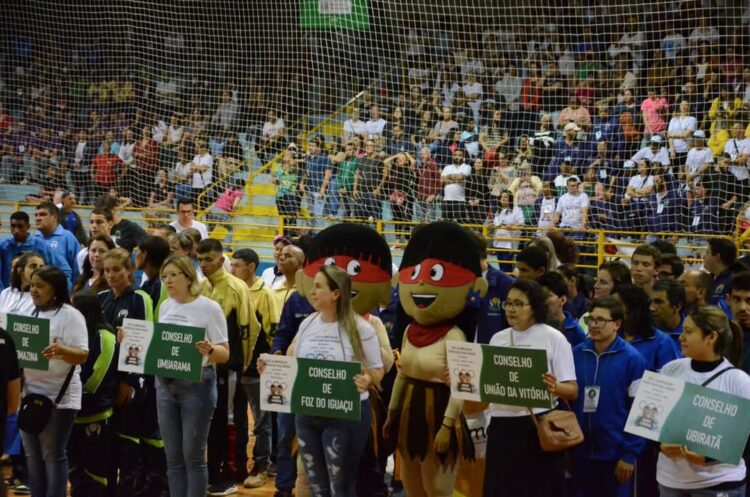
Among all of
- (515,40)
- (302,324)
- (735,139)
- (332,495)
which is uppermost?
(515,40)

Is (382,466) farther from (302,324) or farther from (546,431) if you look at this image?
(546,431)

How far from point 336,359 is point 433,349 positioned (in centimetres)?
51

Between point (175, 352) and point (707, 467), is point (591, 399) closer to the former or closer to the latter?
point (707, 467)

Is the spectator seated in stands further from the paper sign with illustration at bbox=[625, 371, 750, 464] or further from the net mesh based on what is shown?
the paper sign with illustration at bbox=[625, 371, 750, 464]

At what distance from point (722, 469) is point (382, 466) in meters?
2.40

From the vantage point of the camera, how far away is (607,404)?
5.34 meters

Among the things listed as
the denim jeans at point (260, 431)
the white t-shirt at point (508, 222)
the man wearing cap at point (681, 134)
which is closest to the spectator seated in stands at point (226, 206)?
the white t-shirt at point (508, 222)

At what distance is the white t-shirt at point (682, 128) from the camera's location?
39.3 feet

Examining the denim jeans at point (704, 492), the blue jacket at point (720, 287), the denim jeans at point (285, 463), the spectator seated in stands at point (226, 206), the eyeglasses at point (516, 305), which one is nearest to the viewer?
the denim jeans at point (704, 492)

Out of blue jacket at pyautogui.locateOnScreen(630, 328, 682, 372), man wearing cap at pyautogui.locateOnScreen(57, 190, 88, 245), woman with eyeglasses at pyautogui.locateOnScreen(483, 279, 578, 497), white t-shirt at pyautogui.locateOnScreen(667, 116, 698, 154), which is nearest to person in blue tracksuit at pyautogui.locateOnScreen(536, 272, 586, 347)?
blue jacket at pyautogui.locateOnScreen(630, 328, 682, 372)

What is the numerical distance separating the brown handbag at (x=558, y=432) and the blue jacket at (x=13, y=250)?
5.43m

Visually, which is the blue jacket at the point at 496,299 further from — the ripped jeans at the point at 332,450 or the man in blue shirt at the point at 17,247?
the man in blue shirt at the point at 17,247

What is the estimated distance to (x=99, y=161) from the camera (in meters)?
16.2

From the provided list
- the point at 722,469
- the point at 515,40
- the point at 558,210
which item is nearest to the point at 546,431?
the point at 722,469
